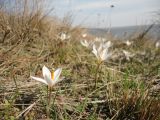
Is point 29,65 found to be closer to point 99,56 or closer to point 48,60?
point 48,60

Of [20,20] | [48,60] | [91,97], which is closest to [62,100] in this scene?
[91,97]

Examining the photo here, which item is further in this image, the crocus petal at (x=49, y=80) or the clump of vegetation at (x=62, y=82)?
the clump of vegetation at (x=62, y=82)

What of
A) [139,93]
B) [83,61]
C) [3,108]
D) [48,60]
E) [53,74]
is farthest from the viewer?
[83,61]

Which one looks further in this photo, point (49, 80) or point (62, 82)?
point (62, 82)

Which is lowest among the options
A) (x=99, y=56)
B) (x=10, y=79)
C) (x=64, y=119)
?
(x=64, y=119)

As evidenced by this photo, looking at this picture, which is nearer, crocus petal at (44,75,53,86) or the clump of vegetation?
crocus petal at (44,75,53,86)

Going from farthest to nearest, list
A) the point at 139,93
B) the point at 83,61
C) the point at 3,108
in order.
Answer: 1. the point at 83,61
2. the point at 139,93
3. the point at 3,108

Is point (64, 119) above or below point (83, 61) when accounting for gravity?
below

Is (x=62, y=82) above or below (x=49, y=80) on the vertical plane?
below
